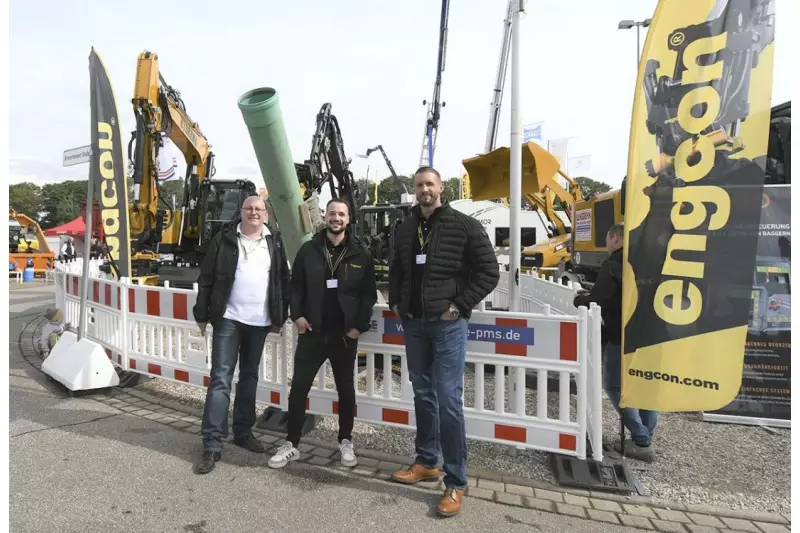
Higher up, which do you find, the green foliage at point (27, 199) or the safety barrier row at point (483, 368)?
the green foliage at point (27, 199)

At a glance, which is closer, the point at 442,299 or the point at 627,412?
the point at 442,299

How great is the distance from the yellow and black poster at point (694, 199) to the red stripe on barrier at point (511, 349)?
72 cm

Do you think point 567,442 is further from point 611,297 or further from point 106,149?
point 106,149

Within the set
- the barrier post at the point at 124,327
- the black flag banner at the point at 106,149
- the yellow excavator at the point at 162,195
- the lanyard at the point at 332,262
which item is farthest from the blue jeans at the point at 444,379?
the yellow excavator at the point at 162,195

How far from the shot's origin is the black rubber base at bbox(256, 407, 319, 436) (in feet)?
13.5

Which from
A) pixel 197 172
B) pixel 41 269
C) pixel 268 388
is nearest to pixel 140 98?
pixel 197 172

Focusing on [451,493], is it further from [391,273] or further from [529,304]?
[529,304]

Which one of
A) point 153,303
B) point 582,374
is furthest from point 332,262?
point 153,303

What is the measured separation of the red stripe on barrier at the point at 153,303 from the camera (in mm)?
4992

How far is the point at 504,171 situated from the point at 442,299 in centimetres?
336

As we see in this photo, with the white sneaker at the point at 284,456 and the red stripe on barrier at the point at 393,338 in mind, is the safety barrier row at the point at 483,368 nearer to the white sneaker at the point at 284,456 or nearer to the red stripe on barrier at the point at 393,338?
the red stripe on barrier at the point at 393,338

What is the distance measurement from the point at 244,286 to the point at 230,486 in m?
1.38

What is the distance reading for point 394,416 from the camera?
12.3 ft

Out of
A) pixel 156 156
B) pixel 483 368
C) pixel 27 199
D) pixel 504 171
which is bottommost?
pixel 483 368
